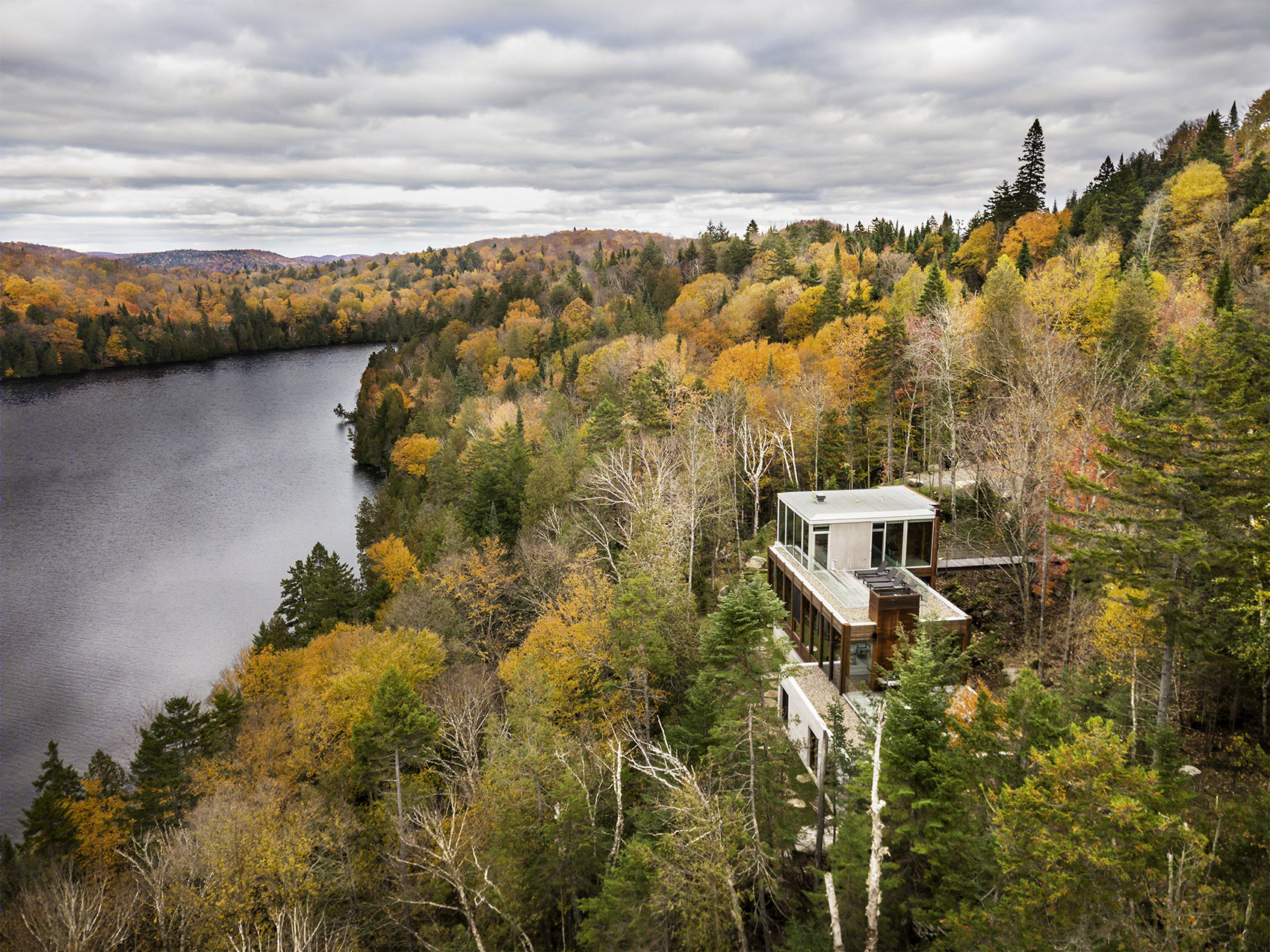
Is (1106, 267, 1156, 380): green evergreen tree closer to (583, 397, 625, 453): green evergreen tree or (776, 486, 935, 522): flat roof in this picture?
(776, 486, 935, 522): flat roof

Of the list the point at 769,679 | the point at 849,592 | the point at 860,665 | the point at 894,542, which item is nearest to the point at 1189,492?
the point at 769,679

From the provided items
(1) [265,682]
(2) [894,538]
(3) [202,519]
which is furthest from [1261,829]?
(3) [202,519]

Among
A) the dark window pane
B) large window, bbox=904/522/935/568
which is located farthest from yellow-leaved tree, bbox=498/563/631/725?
large window, bbox=904/522/935/568

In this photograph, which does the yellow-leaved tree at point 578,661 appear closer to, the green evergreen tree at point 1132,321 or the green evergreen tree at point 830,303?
the green evergreen tree at point 1132,321

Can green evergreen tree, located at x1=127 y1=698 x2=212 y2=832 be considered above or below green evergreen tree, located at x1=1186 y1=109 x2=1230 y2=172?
below

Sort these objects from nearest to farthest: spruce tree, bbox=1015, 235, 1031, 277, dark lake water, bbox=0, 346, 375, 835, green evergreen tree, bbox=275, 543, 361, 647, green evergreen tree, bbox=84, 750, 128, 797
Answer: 1. green evergreen tree, bbox=84, 750, 128, 797
2. dark lake water, bbox=0, 346, 375, 835
3. green evergreen tree, bbox=275, 543, 361, 647
4. spruce tree, bbox=1015, 235, 1031, 277

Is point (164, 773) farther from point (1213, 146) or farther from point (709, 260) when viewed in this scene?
point (1213, 146)

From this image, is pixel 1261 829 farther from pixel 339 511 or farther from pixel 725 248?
pixel 725 248
